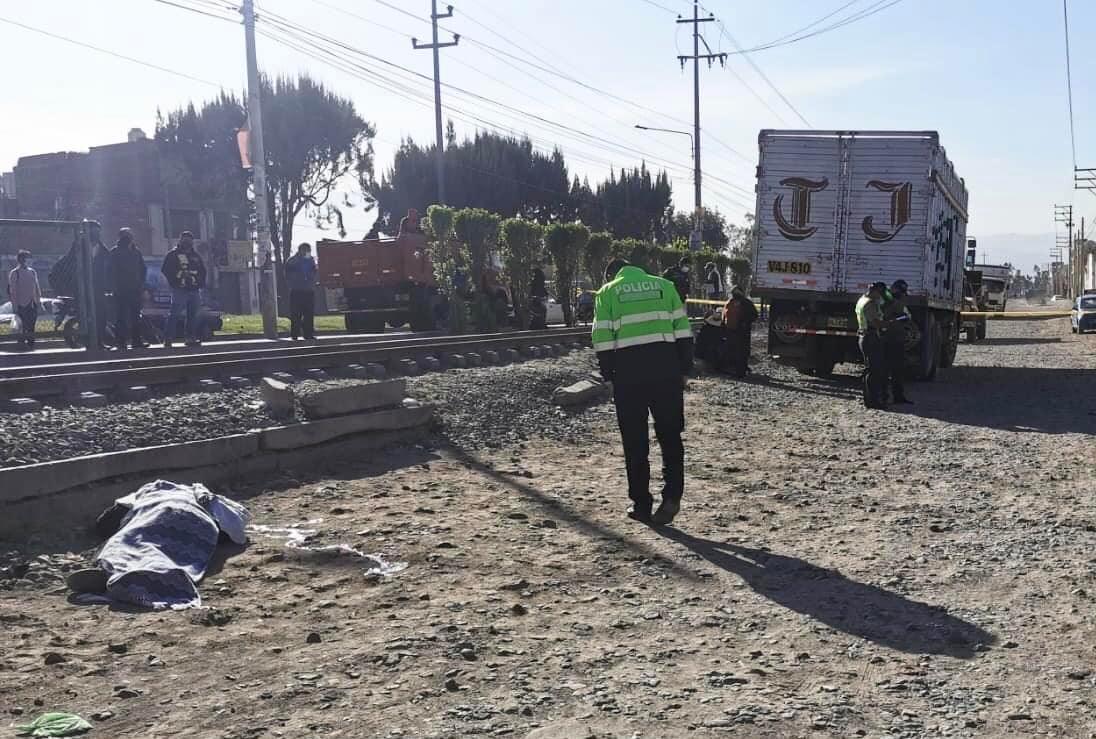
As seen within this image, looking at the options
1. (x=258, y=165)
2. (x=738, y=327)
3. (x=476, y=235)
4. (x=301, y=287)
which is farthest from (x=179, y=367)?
(x=476, y=235)

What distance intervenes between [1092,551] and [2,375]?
1011 cm

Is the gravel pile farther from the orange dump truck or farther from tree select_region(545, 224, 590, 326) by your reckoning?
tree select_region(545, 224, 590, 326)

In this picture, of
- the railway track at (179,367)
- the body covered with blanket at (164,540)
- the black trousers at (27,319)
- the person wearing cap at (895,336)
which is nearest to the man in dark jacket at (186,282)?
the railway track at (179,367)

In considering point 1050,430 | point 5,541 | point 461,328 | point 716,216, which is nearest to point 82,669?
point 5,541

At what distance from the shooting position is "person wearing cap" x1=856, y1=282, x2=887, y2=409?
1378 cm

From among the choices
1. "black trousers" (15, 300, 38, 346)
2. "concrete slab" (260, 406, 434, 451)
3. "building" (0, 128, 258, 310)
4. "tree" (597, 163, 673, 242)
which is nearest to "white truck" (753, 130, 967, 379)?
"concrete slab" (260, 406, 434, 451)

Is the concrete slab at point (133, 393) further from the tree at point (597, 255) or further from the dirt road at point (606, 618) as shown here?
the tree at point (597, 255)

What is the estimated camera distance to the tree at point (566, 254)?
2888cm

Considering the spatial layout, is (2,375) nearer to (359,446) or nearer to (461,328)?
(359,446)

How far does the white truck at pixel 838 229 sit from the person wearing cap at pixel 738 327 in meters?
0.42

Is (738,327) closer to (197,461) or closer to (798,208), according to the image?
(798,208)

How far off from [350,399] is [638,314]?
3171mm

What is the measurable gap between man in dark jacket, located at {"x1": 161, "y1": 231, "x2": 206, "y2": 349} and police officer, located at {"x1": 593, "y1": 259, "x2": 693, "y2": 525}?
38.1ft

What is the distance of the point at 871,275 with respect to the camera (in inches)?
640
